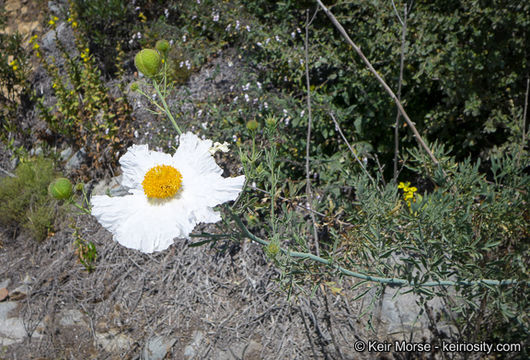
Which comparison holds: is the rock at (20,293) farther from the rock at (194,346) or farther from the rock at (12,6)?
the rock at (12,6)

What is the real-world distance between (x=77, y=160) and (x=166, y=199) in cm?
260

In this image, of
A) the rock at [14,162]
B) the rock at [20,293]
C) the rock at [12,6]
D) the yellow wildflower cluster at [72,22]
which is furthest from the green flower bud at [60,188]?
the rock at [12,6]

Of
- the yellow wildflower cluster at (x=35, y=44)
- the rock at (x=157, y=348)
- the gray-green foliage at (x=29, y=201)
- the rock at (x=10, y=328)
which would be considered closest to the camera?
the rock at (x=157, y=348)

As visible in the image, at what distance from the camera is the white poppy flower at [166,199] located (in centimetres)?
119

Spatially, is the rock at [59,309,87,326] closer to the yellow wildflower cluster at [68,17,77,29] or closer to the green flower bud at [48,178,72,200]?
the green flower bud at [48,178,72,200]

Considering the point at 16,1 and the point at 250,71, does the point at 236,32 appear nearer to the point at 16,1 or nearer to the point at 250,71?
the point at 250,71

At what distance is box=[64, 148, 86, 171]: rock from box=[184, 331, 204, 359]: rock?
1910 millimetres

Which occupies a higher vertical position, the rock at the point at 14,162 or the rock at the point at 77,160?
the rock at the point at 77,160

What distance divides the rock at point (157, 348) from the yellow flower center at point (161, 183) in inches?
61.9

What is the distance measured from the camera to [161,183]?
4.10 ft

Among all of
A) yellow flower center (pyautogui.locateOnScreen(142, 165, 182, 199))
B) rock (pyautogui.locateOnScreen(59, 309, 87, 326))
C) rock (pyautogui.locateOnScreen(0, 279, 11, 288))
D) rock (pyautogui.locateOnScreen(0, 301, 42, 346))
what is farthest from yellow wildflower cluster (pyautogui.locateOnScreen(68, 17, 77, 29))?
yellow flower center (pyautogui.locateOnScreen(142, 165, 182, 199))

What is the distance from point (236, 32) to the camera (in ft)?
10.8

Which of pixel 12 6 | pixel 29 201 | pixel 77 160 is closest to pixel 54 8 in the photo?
pixel 12 6

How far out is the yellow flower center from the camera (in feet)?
4.11
